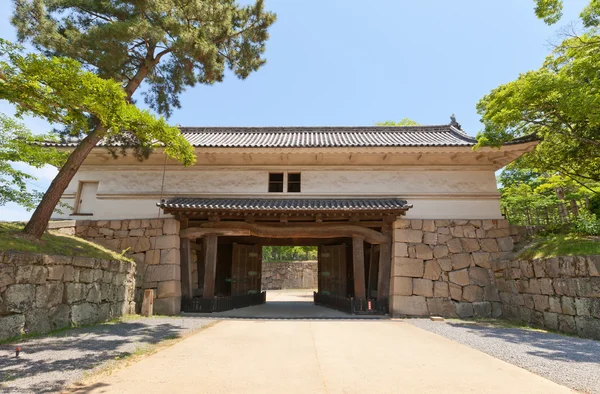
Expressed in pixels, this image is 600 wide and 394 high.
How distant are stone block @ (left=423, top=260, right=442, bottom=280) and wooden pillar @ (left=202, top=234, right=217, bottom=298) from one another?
676 cm

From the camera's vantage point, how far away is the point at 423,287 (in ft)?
30.6

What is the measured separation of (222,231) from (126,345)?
195 inches

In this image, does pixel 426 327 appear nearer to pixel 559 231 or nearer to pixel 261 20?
pixel 559 231

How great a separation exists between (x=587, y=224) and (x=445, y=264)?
371 centimetres

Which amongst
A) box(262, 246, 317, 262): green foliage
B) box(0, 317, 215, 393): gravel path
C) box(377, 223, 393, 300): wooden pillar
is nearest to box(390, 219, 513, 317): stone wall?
box(377, 223, 393, 300): wooden pillar

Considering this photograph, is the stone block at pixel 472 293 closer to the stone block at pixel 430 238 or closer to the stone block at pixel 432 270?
the stone block at pixel 432 270

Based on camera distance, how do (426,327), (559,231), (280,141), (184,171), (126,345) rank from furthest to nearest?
(280,141) < (184,171) < (559,231) < (426,327) < (126,345)

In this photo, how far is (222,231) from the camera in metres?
9.76

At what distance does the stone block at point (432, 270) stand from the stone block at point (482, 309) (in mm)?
1376

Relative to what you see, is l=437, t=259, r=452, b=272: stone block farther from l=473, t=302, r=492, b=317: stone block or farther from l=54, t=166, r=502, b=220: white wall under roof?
l=54, t=166, r=502, b=220: white wall under roof

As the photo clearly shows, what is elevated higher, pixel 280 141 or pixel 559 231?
pixel 280 141

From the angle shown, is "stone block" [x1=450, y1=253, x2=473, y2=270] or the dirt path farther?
"stone block" [x1=450, y1=253, x2=473, y2=270]

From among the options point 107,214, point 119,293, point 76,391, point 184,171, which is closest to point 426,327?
point 76,391

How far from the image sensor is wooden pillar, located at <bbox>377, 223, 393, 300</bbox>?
945 centimetres
